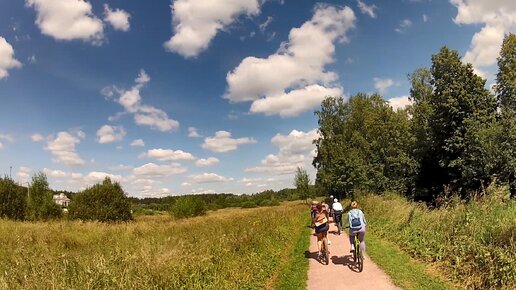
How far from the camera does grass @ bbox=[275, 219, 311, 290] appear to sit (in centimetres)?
1122

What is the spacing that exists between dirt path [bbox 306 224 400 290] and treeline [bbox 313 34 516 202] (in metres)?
12.4

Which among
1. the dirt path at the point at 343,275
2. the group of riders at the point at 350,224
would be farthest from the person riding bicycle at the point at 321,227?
the dirt path at the point at 343,275

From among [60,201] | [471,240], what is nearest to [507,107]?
[471,240]

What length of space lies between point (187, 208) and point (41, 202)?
17.3 m

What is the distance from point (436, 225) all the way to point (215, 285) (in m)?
8.97

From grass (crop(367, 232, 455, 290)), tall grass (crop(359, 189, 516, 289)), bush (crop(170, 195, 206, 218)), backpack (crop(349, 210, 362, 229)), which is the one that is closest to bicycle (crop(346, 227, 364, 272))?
backpack (crop(349, 210, 362, 229))

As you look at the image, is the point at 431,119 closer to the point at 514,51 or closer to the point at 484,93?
the point at 484,93

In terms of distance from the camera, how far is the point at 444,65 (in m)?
36.9

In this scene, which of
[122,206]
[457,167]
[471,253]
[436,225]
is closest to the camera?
[471,253]

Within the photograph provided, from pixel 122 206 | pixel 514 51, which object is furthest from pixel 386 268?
pixel 514 51

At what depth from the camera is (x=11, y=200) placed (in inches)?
1431

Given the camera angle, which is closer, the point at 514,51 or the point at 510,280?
the point at 510,280

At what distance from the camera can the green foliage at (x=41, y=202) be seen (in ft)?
127

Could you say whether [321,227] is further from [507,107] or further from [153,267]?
[507,107]
